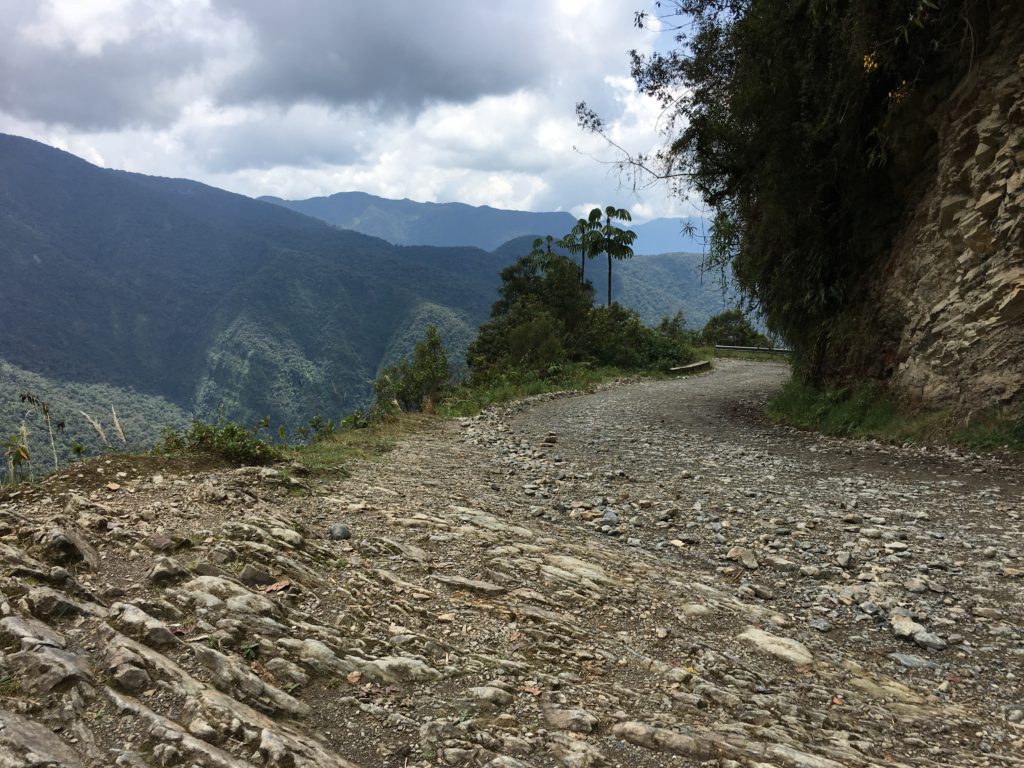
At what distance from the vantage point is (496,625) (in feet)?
12.6

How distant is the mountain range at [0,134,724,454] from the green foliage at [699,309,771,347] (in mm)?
31845

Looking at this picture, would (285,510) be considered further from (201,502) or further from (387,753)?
(387,753)

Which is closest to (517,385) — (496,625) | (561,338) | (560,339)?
(560,339)

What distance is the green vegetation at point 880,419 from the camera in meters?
8.66

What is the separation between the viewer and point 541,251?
43.4m

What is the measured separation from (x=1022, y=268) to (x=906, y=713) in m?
8.88

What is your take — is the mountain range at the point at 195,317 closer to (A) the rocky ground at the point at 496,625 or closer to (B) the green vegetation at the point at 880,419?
(B) the green vegetation at the point at 880,419

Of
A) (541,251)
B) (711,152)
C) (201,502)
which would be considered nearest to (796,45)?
(711,152)

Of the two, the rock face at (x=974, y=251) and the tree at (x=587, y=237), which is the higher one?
the tree at (x=587, y=237)

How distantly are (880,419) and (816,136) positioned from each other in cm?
583

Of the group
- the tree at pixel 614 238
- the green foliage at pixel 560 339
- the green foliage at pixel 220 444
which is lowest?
the green foliage at pixel 220 444

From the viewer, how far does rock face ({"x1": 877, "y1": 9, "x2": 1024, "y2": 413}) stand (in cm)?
899

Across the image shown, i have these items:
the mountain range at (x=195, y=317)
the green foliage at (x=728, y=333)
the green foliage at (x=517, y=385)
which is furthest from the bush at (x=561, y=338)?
the mountain range at (x=195, y=317)

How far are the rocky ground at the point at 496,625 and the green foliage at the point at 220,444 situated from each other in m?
0.83
